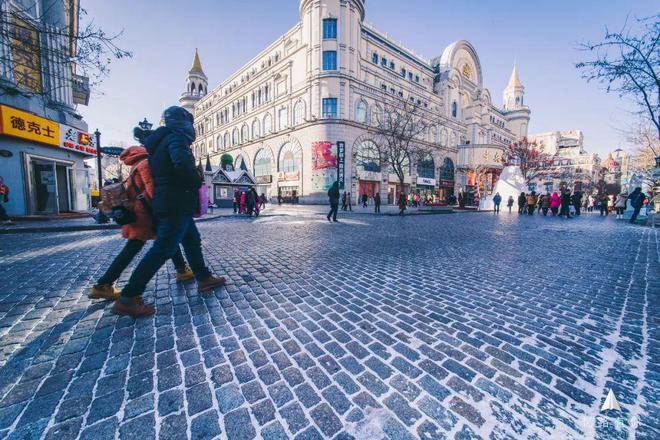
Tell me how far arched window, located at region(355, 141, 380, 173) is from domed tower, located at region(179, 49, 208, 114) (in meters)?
38.8

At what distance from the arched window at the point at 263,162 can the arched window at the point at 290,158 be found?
2413 millimetres

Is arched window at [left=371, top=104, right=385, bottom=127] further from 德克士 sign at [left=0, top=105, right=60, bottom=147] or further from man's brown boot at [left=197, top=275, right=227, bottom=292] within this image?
man's brown boot at [left=197, top=275, right=227, bottom=292]

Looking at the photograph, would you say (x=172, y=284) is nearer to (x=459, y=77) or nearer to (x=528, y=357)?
(x=528, y=357)

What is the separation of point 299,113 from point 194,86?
34281mm

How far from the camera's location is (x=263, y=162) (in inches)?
1432

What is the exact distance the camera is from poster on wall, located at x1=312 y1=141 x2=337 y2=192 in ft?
Answer: 90.2

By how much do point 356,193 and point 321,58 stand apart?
14993 millimetres

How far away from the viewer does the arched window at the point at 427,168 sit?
3732 centimetres

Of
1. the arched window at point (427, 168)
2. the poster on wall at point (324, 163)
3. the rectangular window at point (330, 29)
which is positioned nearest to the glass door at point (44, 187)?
the poster on wall at point (324, 163)

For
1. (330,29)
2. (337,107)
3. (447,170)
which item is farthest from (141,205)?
(447,170)

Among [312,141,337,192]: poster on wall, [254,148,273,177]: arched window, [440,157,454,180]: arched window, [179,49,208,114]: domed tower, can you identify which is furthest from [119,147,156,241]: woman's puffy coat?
[179,49,208,114]: domed tower

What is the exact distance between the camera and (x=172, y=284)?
3.48 metres

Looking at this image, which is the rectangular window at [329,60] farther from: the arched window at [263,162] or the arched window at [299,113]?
the arched window at [263,162]

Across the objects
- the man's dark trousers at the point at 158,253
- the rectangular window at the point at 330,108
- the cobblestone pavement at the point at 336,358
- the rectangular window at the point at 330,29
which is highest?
the rectangular window at the point at 330,29
